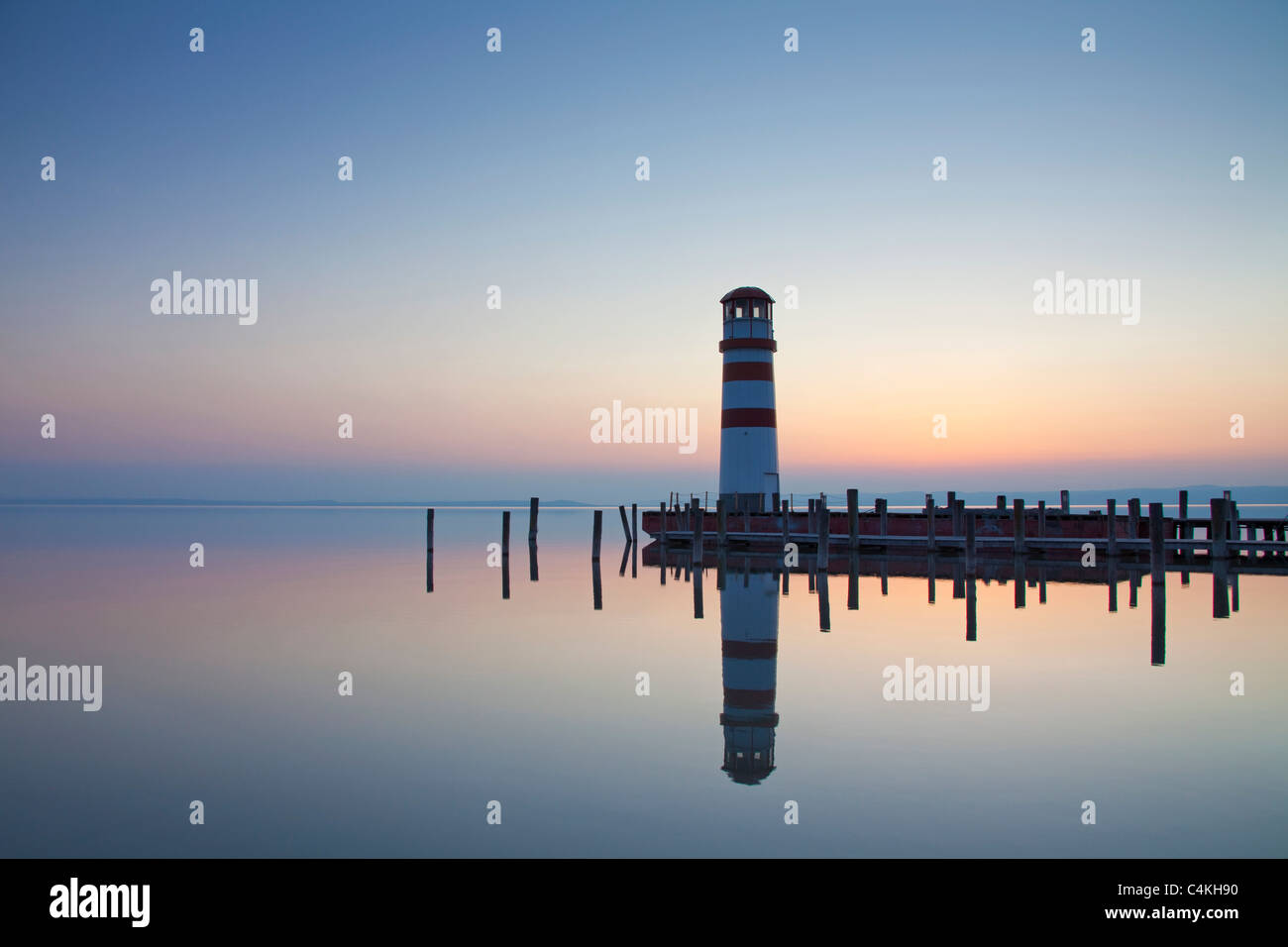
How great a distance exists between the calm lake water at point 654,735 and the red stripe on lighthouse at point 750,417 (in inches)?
578

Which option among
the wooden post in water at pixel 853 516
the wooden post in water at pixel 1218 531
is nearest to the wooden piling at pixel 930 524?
the wooden post in water at pixel 853 516

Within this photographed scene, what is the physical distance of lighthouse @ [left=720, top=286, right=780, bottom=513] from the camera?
123ft

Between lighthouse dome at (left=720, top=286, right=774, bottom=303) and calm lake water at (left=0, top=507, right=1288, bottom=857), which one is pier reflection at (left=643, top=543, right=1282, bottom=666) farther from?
lighthouse dome at (left=720, top=286, right=774, bottom=303)

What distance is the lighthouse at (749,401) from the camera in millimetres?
37438

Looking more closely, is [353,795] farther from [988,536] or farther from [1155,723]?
[988,536]

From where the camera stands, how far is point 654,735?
37.5 feet

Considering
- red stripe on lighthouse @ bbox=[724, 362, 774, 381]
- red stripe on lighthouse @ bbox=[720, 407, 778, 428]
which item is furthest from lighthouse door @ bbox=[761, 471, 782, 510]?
red stripe on lighthouse @ bbox=[724, 362, 774, 381]

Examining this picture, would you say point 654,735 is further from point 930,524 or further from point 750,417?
point 750,417

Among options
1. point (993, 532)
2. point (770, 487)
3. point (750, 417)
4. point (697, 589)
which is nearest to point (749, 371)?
point (750, 417)

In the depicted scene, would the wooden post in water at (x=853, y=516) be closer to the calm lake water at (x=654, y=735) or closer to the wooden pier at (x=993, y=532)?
the wooden pier at (x=993, y=532)

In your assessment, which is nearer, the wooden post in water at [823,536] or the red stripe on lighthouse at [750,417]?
the wooden post in water at [823,536]
